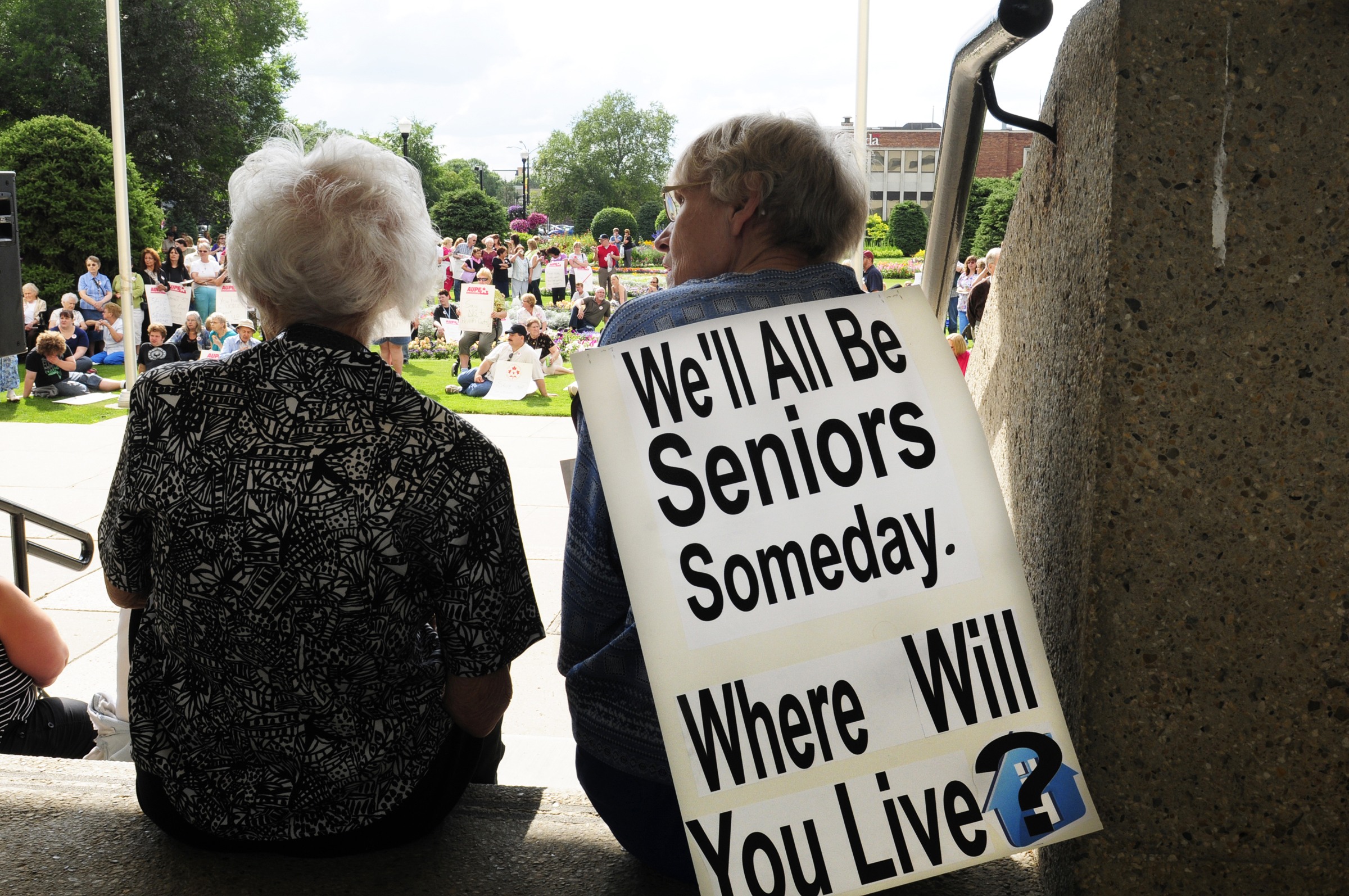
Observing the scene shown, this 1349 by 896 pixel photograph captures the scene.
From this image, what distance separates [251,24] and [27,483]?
39738 millimetres

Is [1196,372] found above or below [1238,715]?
above

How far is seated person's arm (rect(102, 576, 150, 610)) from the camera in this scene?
6.12 ft

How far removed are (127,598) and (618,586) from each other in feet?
2.75

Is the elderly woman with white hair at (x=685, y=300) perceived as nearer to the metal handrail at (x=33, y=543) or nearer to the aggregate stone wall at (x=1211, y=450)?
the aggregate stone wall at (x=1211, y=450)

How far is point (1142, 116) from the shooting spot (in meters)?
1.42

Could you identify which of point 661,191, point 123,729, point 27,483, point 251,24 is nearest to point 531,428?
point 27,483

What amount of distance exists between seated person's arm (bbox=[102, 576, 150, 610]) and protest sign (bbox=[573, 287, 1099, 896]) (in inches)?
36.8

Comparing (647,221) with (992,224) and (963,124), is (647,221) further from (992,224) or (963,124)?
(963,124)

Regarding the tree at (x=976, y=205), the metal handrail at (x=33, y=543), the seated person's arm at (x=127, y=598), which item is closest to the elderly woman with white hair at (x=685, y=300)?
the seated person's arm at (x=127, y=598)

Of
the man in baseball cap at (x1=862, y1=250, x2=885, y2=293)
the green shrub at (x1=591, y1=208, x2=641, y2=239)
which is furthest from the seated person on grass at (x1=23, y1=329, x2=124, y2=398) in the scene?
the green shrub at (x1=591, y1=208, x2=641, y2=239)

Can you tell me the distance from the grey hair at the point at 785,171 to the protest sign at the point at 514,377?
12.0 meters

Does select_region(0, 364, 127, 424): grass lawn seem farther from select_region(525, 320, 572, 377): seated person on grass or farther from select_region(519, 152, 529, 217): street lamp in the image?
select_region(519, 152, 529, 217): street lamp

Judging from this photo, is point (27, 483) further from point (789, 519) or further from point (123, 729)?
point (789, 519)

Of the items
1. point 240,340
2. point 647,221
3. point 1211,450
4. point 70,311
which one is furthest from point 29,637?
point 647,221
